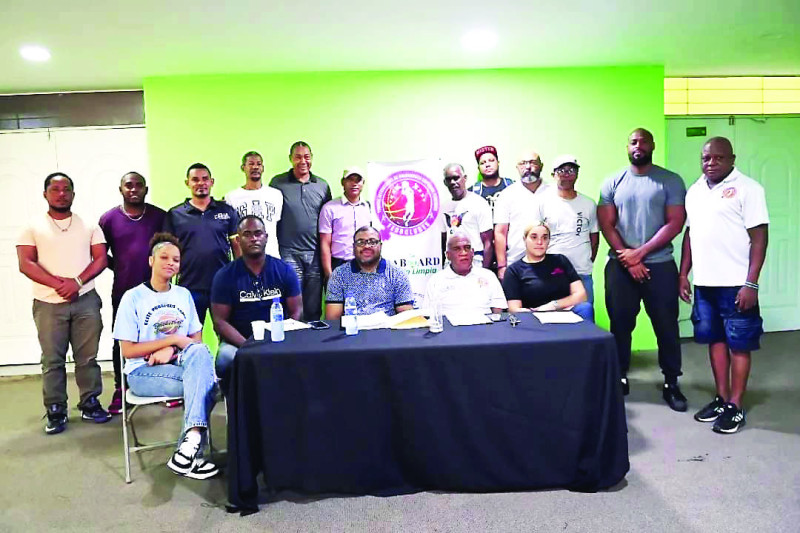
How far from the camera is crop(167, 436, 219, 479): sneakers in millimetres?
2509

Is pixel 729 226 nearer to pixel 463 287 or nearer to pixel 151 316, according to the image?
pixel 463 287

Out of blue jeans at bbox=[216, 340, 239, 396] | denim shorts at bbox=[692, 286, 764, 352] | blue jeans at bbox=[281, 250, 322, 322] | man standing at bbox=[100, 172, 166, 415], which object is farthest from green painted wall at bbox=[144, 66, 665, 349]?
blue jeans at bbox=[216, 340, 239, 396]

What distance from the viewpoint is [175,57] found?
4160 millimetres

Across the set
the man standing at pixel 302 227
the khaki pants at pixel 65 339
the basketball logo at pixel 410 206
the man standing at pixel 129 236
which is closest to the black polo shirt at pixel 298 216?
the man standing at pixel 302 227

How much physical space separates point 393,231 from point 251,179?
1.11m

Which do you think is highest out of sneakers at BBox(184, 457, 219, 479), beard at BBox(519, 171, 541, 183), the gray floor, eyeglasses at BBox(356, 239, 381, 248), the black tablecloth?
→ beard at BBox(519, 171, 541, 183)

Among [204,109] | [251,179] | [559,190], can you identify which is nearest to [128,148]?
[204,109]

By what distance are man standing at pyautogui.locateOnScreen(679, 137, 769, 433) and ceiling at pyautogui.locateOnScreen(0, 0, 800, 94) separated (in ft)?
3.43

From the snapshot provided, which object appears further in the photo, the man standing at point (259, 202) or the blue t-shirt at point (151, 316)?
the man standing at point (259, 202)

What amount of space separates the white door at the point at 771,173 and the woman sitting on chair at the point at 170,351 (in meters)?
4.31

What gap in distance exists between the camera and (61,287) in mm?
3518

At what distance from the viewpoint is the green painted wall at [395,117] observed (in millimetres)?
4719

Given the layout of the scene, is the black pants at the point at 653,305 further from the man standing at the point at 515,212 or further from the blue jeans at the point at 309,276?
the blue jeans at the point at 309,276

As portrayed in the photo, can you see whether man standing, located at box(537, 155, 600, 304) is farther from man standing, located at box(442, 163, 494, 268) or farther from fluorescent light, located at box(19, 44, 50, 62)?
fluorescent light, located at box(19, 44, 50, 62)
